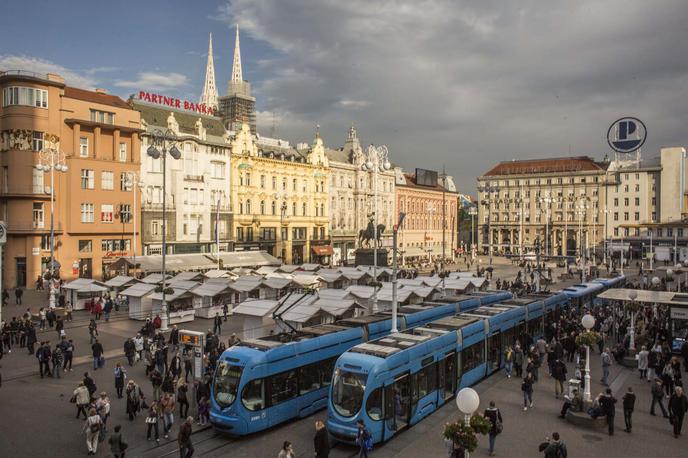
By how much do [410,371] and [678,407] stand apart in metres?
7.97

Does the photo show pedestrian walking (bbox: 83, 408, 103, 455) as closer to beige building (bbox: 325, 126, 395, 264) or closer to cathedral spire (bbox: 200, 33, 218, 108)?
beige building (bbox: 325, 126, 395, 264)

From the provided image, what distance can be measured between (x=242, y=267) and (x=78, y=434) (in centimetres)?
4171

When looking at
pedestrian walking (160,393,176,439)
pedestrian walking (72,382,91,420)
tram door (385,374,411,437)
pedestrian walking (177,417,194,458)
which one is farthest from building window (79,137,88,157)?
tram door (385,374,411,437)

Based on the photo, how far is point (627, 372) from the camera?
24.5 meters

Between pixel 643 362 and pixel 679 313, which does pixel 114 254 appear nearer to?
pixel 643 362

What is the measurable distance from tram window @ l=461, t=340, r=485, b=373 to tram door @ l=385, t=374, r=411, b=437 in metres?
Answer: 4.43

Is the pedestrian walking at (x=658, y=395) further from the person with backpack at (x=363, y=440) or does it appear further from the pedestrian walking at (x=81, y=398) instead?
the pedestrian walking at (x=81, y=398)

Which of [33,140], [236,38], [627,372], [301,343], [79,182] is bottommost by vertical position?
[627,372]

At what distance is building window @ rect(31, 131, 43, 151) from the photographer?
165ft

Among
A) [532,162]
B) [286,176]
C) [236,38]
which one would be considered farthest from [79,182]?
[532,162]

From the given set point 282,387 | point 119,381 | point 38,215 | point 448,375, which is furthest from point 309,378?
point 38,215

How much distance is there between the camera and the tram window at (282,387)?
16625 millimetres

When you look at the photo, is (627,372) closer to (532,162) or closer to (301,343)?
(301,343)

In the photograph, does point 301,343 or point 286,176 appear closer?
point 301,343
